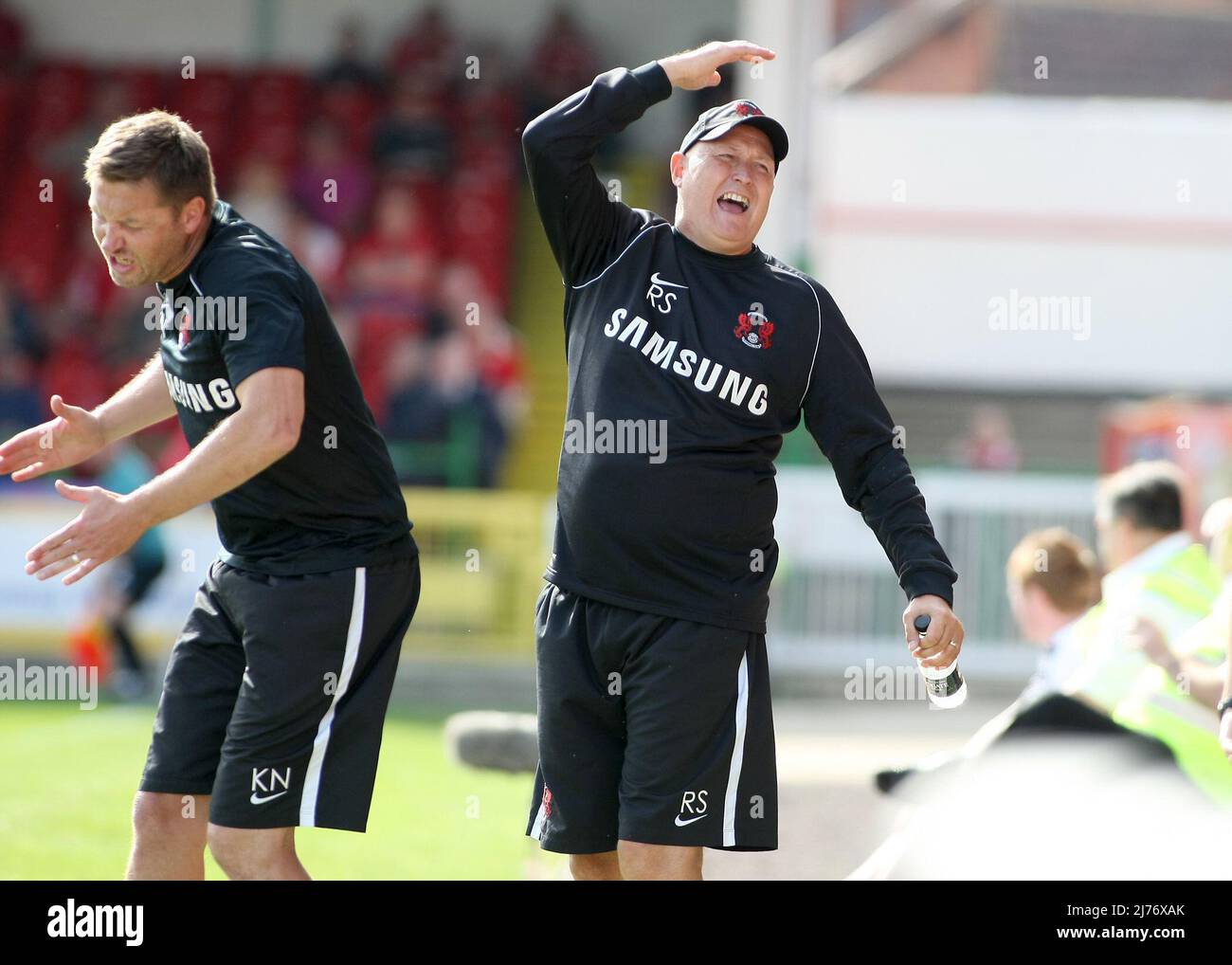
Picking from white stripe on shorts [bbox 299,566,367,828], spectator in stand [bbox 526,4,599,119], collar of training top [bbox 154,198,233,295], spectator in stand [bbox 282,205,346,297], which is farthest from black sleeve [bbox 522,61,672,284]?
spectator in stand [bbox 526,4,599,119]

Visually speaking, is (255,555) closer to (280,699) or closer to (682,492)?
(280,699)

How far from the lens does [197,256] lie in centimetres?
398

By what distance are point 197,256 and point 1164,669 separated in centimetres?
318

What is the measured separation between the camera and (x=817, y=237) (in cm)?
1570

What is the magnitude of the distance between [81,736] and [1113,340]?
433 inches

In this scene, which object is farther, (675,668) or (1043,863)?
(1043,863)

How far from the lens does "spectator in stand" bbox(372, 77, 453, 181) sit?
17547mm

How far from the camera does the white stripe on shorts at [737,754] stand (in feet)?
12.5

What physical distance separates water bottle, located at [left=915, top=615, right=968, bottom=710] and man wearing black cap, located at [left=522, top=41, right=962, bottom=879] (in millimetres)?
28

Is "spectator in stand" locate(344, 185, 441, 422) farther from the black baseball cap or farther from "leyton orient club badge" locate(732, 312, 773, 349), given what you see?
"leyton orient club badge" locate(732, 312, 773, 349)

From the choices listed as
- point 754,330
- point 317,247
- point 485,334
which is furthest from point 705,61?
point 317,247

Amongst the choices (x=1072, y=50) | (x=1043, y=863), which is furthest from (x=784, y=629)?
(x=1072, y=50)

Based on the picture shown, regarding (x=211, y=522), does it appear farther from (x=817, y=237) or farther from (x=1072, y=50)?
(x=1072, y=50)

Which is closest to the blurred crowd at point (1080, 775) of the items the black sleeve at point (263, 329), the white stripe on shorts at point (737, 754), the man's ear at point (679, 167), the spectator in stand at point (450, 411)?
the white stripe on shorts at point (737, 754)
